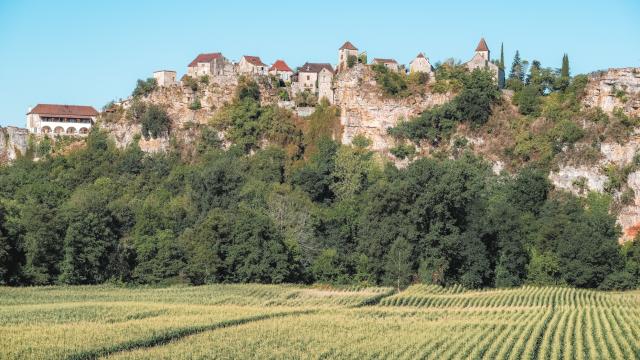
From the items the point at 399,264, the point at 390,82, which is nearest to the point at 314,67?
the point at 390,82

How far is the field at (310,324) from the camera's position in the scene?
50062 millimetres

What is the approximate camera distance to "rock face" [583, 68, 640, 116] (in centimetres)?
11200

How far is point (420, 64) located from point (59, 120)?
4536cm

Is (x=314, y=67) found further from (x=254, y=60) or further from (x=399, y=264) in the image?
(x=399, y=264)

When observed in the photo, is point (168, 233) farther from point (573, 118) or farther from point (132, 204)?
point (573, 118)

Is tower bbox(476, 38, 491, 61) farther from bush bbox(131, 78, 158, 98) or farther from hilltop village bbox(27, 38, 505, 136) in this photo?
bush bbox(131, 78, 158, 98)

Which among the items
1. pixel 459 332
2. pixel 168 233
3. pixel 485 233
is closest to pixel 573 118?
pixel 485 233

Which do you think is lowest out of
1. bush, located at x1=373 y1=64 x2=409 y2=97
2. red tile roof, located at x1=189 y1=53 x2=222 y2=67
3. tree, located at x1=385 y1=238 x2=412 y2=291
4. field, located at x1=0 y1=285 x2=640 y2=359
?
field, located at x1=0 y1=285 x2=640 y2=359

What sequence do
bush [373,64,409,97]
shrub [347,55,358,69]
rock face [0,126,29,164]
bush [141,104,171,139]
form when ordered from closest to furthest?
1. bush [373,64,409,97]
2. bush [141,104,171,139]
3. shrub [347,55,358,69]
4. rock face [0,126,29,164]

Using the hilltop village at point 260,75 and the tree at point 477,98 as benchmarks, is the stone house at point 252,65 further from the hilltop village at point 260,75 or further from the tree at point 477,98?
the tree at point 477,98

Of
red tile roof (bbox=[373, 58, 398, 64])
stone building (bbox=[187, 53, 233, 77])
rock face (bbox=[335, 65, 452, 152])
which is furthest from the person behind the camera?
stone building (bbox=[187, 53, 233, 77])

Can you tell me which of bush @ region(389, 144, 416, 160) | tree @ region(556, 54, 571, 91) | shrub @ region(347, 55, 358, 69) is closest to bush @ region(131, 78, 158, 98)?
shrub @ region(347, 55, 358, 69)

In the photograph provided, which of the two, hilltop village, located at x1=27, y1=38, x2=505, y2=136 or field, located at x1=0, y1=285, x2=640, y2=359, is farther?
hilltop village, located at x1=27, y1=38, x2=505, y2=136

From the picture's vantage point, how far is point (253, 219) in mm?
95812
